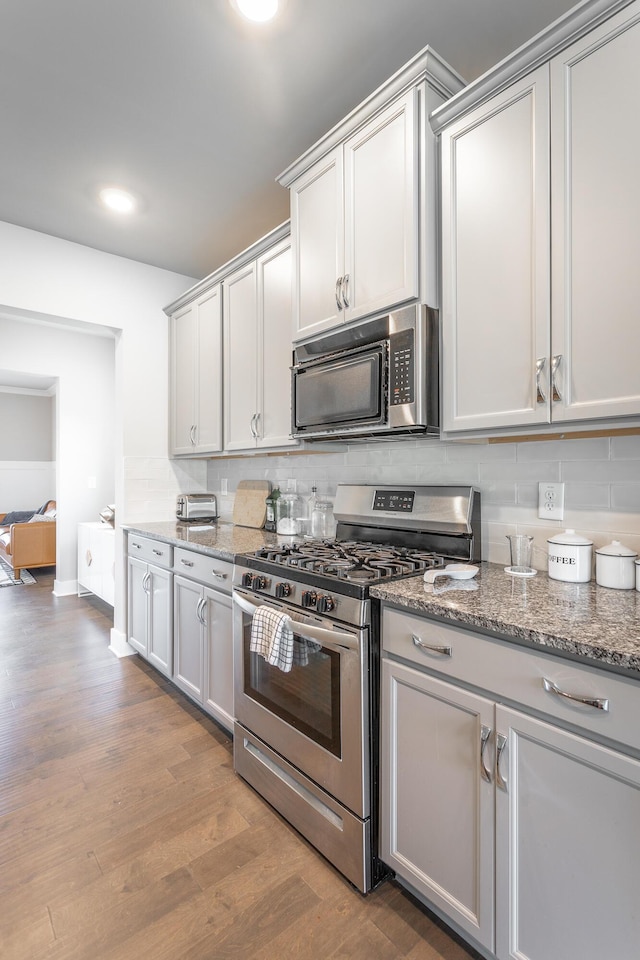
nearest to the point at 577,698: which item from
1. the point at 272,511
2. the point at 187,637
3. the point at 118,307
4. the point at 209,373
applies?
the point at 187,637

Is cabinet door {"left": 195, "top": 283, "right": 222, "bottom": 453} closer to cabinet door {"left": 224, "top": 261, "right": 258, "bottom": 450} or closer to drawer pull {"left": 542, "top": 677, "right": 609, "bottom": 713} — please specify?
cabinet door {"left": 224, "top": 261, "right": 258, "bottom": 450}

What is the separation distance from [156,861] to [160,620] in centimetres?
141

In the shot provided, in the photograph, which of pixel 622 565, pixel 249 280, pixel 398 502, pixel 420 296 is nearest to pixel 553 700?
pixel 622 565

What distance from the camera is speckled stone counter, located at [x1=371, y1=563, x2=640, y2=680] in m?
1.00

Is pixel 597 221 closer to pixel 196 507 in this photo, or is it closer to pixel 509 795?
pixel 509 795

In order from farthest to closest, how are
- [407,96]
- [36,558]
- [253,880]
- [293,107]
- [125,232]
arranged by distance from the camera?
[36,558]
[125,232]
[293,107]
[407,96]
[253,880]

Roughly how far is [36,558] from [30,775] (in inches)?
177

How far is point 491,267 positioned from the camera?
1583 millimetres

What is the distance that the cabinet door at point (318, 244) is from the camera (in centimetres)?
→ 204

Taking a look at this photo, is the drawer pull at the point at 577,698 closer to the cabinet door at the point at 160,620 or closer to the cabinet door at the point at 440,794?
the cabinet door at the point at 440,794

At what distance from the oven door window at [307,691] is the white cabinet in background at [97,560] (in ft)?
8.97

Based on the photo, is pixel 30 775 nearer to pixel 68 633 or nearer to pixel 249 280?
pixel 68 633

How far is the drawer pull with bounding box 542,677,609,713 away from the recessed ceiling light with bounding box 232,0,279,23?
7.06 ft

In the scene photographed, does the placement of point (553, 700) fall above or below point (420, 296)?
below
